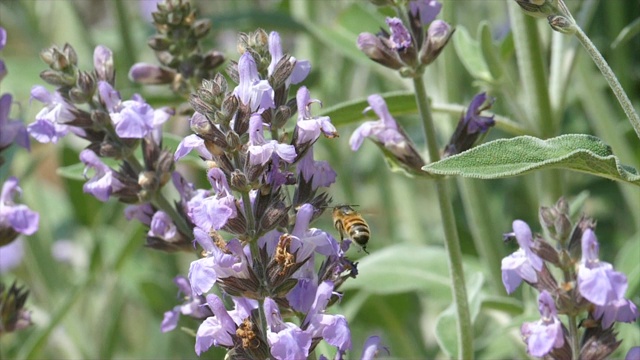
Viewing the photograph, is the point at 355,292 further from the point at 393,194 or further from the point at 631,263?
the point at 631,263

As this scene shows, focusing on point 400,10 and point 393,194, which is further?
point 393,194

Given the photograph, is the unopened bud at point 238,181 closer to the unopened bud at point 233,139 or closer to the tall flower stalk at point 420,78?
the unopened bud at point 233,139

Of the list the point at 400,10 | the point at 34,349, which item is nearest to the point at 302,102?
the point at 400,10

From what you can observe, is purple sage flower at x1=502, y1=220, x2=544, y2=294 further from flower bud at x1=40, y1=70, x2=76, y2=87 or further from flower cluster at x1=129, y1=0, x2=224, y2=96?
flower bud at x1=40, y1=70, x2=76, y2=87

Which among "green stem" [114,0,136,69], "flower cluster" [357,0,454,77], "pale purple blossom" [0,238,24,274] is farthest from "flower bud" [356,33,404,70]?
"pale purple blossom" [0,238,24,274]

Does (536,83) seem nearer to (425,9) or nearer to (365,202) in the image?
(425,9)

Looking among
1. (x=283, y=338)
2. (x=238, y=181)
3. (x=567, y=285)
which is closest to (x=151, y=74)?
(x=238, y=181)
